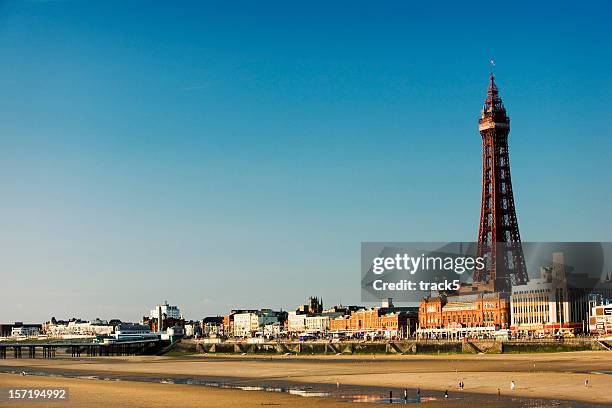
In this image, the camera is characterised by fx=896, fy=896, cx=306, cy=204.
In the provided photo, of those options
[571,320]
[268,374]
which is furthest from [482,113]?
[268,374]

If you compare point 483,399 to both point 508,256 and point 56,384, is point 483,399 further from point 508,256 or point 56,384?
point 508,256

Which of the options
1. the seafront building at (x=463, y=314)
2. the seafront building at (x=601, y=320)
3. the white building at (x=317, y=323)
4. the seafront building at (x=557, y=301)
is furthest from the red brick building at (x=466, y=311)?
the white building at (x=317, y=323)

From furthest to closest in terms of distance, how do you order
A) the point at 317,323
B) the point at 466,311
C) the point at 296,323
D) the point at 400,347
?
the point at 296,323 < the point at 317,323 < the point at 466,311 < the point at 400,347

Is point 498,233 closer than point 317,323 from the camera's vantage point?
Yes

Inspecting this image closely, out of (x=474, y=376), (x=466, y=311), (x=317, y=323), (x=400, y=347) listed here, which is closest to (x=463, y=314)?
(x=466, y=311)

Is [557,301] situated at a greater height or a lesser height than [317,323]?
greater

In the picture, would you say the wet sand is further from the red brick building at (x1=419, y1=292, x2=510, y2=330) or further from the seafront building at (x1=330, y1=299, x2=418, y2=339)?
the seafront building at (x1=330, y1=299, x2=418, y2=339)

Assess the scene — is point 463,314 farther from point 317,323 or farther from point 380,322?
point 317,323

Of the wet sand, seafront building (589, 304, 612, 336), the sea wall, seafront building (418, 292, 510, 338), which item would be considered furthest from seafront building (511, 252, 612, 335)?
the wet sand

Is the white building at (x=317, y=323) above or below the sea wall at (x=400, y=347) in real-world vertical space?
below

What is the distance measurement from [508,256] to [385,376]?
8496cm

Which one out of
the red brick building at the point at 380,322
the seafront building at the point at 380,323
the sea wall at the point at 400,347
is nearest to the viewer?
the sea wall at the point at 400,347

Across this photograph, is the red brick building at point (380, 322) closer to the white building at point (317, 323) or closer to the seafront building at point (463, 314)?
the seafront building at point (463, 314)

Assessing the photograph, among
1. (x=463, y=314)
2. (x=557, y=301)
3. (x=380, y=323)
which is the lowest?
(x=380, y=323)
